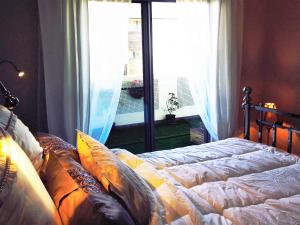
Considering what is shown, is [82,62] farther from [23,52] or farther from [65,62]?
[23,52]

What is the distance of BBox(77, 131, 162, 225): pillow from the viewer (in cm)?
126

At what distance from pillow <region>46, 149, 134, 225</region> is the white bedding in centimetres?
38

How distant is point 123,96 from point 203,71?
867 mm

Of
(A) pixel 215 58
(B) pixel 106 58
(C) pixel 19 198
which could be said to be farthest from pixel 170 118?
(C) pixel 19 198

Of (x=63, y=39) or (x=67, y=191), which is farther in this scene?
(x=63, y=39)

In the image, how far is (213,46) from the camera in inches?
127

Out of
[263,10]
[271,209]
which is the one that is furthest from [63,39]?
[263,10]

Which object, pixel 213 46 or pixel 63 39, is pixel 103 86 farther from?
pixel 213 46

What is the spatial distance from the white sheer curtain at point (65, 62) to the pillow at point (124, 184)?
3.87 feet

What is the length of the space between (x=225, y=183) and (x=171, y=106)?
183 centimetres

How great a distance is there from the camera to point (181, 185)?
1757 millimetres

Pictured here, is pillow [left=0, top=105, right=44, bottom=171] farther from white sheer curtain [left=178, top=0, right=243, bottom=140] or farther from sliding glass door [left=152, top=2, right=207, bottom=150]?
white sheer curtain [left=178, top=0, right=243, bottom=140]

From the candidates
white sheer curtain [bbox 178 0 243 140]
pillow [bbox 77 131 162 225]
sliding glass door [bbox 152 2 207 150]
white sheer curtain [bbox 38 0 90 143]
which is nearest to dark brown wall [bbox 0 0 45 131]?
white sheer curtain [bbox 38 0 90 143]

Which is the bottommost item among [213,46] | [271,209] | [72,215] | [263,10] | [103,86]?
[271,209]
